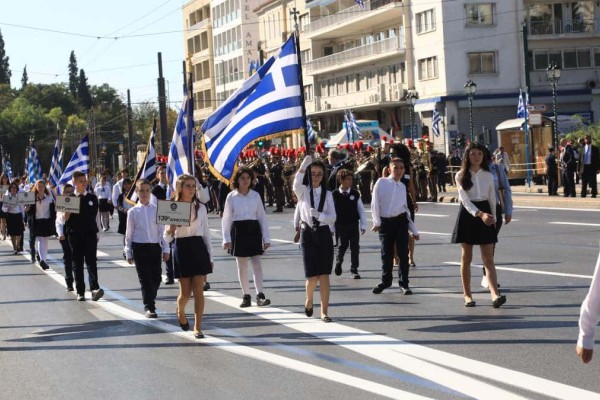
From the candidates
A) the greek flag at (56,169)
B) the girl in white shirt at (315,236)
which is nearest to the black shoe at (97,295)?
the girl in white shirt at (315,236)

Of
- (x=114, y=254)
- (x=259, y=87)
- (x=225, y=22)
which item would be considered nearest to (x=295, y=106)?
(x=259, y=87)

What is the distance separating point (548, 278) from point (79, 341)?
260 inches

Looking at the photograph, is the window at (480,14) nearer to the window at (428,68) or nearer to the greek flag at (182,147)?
the window at (428,68)

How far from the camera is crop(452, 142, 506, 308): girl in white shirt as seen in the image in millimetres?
12969

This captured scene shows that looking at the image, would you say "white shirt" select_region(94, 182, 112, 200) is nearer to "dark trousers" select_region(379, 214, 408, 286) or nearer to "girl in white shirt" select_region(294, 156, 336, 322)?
"dark trousers" select_region(379, 214, 408, 286)

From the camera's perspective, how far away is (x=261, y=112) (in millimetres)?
14055

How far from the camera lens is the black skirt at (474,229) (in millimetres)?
12953

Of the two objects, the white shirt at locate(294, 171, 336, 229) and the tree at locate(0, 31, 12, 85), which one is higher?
the tree at locate(0, 31, 12, 85)

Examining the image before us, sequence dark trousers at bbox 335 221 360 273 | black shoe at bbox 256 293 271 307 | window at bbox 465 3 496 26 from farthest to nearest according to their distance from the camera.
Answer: window at bbox 465 3 496 26
dark trousers at bbox 335 221 360 273
black shoe at bbox 256 293 271 307

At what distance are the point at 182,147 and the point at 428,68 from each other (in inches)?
1942

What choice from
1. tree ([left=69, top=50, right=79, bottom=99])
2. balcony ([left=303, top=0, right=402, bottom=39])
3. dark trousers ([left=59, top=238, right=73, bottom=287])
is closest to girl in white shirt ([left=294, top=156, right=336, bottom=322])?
dark trousers ([left=59, top=238, right=73, bottom=287])

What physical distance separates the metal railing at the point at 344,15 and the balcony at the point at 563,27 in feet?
25.0

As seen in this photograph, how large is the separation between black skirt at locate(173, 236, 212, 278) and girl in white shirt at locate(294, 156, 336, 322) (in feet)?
3.51

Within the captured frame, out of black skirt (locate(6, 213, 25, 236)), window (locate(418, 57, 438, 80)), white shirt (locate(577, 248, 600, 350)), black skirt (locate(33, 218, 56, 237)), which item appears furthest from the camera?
window (locate(418, 57, 438, 80))
